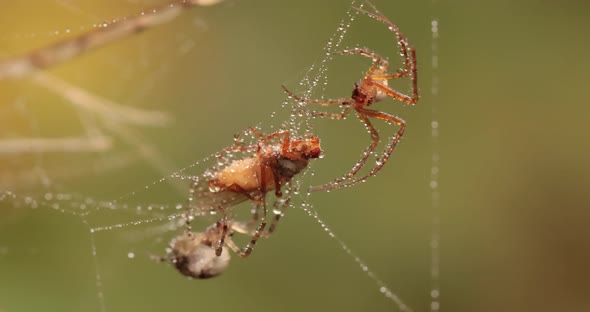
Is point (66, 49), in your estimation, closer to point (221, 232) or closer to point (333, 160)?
point (221, 232)

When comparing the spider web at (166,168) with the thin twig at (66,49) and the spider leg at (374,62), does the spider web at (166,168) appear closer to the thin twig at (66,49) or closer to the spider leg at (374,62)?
the spider leg at (374,62)

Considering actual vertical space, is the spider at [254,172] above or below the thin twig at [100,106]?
above

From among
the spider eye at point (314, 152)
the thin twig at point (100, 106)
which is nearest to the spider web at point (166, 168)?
the thin twig at point (100, 106)

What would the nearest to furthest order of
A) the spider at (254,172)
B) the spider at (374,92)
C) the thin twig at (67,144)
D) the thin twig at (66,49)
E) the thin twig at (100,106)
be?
1. the thin twig at (66,49)
2. the spider at (254,172)
3. the spider at (374,92)
4. the thin twig at (67,144)
5. the thin twig at (100,106)

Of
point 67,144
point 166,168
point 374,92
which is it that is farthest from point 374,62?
point 67,144

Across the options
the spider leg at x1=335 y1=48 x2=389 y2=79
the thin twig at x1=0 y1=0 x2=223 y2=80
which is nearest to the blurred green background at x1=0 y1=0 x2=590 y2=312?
the spider leg at x1=335 y1=48 x2=389 y2=79

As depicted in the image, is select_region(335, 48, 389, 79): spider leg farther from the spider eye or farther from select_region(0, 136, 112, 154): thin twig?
select_region(0, 136, 112, 154): thin twig

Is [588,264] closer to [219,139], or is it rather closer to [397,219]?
[397,219]
